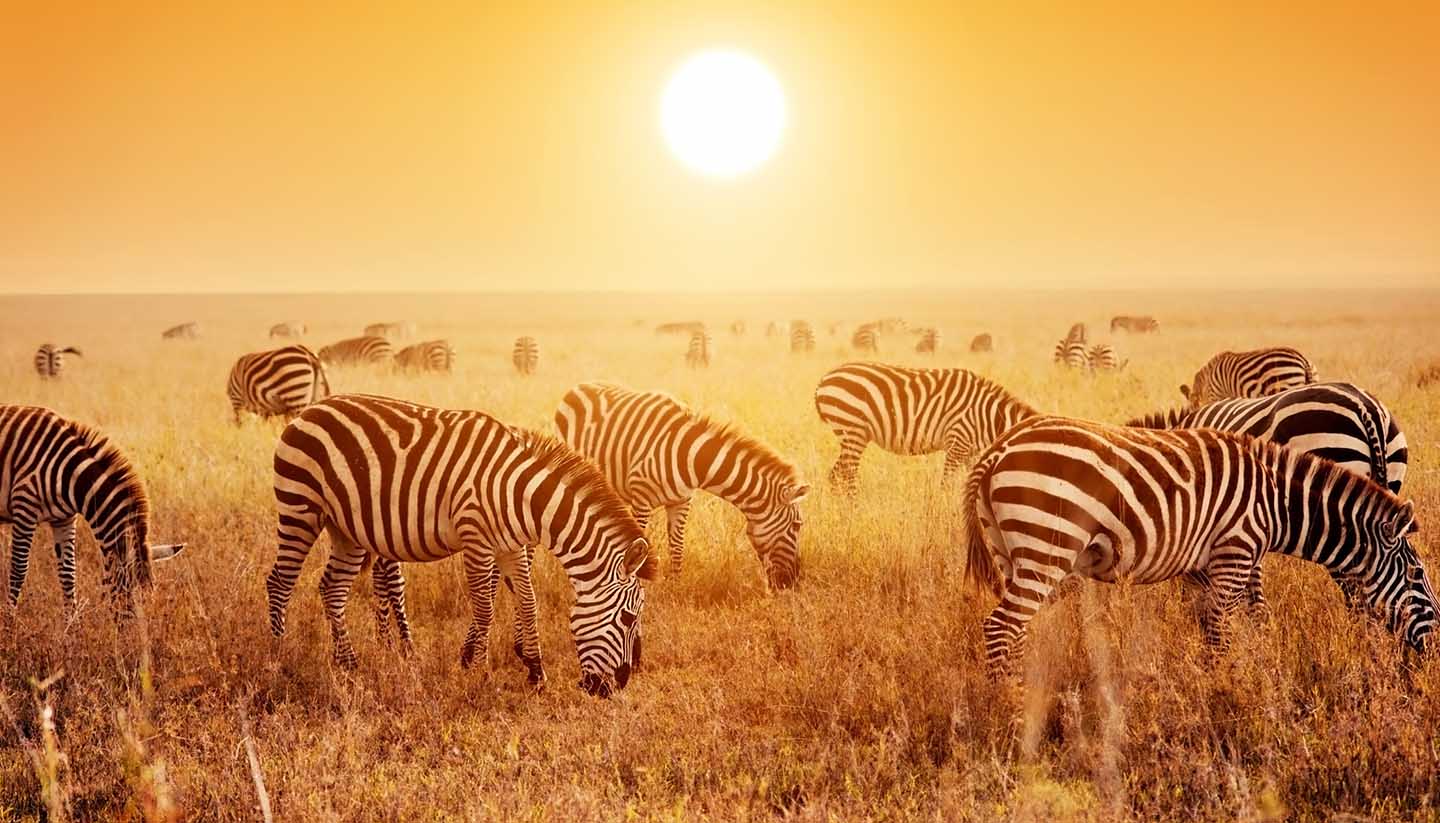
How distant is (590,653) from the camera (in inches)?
273

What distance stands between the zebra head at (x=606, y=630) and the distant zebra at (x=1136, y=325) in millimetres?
48011

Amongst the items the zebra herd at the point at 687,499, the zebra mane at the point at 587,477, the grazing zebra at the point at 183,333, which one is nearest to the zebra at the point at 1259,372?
the zebra herd at the point at 687,499

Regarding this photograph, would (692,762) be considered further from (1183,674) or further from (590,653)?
(1183,674)

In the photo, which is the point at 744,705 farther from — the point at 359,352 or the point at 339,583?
the point at 359,352

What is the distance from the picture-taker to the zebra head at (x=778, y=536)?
904 centimetres

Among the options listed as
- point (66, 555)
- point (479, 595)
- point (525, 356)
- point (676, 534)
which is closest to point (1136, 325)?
point (525, 356)

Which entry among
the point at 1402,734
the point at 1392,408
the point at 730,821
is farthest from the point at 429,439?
the point at 1392,408

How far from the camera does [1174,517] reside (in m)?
6.68

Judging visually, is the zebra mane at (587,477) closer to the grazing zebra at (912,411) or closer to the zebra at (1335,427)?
the zebra at (1335,427)

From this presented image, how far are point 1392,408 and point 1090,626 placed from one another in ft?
44.7

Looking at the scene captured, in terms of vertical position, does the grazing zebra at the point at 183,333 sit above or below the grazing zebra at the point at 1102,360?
above

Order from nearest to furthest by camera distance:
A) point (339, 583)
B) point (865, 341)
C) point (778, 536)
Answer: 1. point (339, 583)
2. point (778, 536)
3. point (865, 341)

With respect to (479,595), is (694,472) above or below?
above

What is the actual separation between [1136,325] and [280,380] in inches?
1720
